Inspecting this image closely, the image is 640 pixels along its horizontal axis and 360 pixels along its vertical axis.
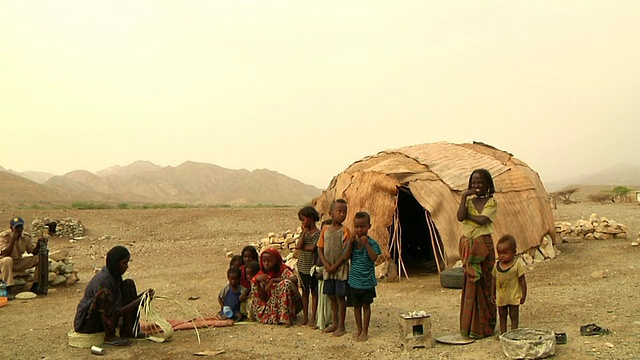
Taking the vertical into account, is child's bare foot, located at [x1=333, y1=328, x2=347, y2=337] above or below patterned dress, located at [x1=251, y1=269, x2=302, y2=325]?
below

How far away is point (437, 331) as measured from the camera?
5688 mm

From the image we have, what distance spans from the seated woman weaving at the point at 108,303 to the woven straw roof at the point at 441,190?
4.87 metres

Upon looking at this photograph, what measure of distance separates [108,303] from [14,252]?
13.1 ft

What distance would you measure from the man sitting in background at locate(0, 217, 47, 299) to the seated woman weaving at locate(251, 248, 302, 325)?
14.1 feet

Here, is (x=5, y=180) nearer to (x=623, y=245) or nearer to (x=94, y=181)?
(x=94, y=181)

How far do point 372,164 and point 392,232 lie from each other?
1517 mm

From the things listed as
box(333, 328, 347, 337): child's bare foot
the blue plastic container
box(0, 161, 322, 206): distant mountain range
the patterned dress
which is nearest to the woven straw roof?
the patterned dress

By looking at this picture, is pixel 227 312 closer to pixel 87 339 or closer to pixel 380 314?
pixel 87 339

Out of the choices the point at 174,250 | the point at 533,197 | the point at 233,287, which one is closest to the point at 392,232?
the point at 533,197

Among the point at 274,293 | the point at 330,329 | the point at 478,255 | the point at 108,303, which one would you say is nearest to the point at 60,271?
the point at 108,303

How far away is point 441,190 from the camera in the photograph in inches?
372

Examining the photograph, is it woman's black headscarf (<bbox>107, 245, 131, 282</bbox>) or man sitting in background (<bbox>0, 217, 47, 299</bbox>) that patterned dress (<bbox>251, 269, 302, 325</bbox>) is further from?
man sitting in background (<bbox>0, 217, 47, 299</bbox>)

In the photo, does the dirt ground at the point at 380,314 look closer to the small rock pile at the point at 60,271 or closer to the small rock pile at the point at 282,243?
the small rock pile at the point at 60,271

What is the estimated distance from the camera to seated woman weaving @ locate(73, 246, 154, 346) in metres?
5.32
